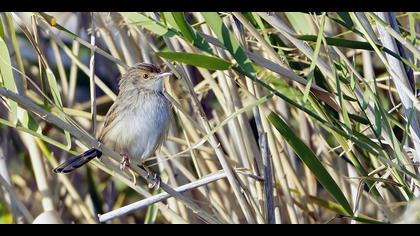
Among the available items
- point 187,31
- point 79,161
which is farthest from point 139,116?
point 187,31

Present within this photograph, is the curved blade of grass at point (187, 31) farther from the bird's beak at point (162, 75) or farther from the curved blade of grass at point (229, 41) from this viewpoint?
the bird's beak at point (162, 75)

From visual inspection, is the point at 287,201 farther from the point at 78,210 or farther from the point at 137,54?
the point at 78,210

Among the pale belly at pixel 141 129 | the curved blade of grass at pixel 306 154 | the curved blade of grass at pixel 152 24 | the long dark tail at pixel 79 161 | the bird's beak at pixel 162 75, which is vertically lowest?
the curved blade of grass at pixel 306 154

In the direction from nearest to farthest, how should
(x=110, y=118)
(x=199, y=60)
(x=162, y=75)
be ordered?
(x=199, y=60) < (x=162, y=75) < (x=110, y=118)

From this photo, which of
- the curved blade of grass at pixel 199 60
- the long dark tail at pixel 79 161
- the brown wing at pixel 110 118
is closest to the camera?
the curved blade of grass at pixel 199 60

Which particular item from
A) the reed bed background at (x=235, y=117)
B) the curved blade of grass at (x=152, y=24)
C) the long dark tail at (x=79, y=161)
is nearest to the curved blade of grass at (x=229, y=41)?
the reed bed background at (x=235, y=117)

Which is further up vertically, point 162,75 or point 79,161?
point 162,75

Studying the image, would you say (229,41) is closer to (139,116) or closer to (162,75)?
(162,75)
